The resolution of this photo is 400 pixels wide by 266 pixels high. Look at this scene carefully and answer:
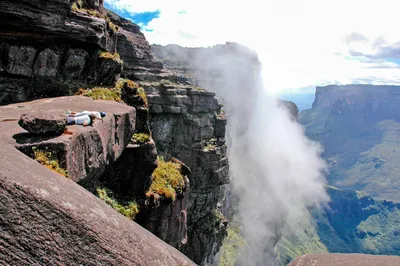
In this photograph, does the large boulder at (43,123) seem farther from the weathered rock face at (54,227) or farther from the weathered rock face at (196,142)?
the weathered rock face at (196,142)

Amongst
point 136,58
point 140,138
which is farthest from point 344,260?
point 136,58

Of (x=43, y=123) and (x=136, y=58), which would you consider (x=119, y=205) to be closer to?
(x=43, y=123)

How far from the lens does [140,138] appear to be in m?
17.7

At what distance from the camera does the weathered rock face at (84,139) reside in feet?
28.6

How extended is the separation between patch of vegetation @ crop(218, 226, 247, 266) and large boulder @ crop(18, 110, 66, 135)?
9057 cm

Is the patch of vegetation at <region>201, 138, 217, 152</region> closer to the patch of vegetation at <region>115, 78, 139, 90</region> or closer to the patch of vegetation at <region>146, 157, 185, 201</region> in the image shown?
the patch of vegetation at <region>115, 78, 139, 90</region>

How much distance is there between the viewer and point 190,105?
65.8 meters

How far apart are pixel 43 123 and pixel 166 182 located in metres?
11.3

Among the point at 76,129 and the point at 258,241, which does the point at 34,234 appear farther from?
the point at 258,241

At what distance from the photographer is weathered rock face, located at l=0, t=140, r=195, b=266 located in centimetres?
417

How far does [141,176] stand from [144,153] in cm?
124

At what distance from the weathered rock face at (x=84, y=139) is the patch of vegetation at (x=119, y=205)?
6.01 ft

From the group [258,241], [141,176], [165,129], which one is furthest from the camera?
[258,241]

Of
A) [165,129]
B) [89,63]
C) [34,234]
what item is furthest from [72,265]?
[165,129]
